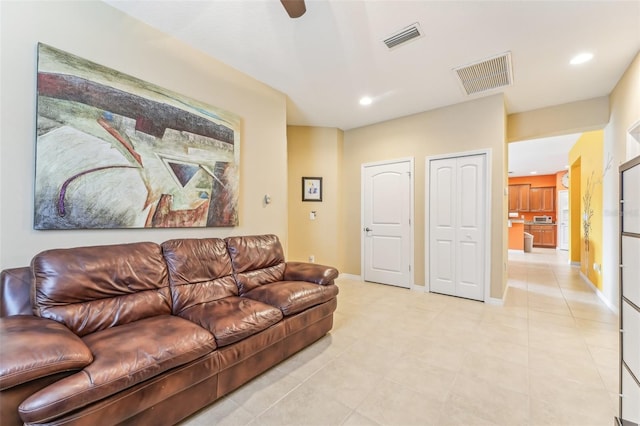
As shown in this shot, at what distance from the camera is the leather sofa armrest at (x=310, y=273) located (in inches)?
104

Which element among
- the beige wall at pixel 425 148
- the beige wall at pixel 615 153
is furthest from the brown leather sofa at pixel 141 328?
the beige wall at pixel 615 153

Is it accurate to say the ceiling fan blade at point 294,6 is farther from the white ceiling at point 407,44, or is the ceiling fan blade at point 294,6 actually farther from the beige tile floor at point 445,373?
the beige tile floor at point 445,373

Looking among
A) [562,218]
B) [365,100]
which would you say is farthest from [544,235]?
[365,100]

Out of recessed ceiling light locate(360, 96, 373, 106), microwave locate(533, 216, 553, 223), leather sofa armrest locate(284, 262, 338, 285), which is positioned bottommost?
leather sofa armrest locate(284, 262, 338, 285)

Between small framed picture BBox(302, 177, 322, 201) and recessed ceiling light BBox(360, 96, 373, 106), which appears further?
small framed picture BBox(302, 177, 322, 201)

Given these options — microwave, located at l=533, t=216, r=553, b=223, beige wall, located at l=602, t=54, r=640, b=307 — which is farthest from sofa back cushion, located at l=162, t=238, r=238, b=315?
microwave, located at l=533, t=216, r=553, b=223

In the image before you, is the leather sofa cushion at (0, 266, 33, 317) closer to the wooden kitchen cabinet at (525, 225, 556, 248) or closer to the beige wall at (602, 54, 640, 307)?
the beige wall at (602, 54, 640, 307)

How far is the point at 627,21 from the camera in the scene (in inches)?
84.9

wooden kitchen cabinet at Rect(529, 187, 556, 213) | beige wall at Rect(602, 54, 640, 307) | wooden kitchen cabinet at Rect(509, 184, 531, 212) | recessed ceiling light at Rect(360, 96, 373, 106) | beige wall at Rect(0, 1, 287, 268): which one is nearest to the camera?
beige wall at Rect(0, 1, 287, 268)

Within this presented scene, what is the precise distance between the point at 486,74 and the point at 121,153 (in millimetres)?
3607

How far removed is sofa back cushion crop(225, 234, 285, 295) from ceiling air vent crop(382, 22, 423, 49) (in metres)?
2.23

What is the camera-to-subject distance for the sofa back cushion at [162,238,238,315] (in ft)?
6.91

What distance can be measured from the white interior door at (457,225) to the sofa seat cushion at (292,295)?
7.11ft

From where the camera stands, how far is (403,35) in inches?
92.8
